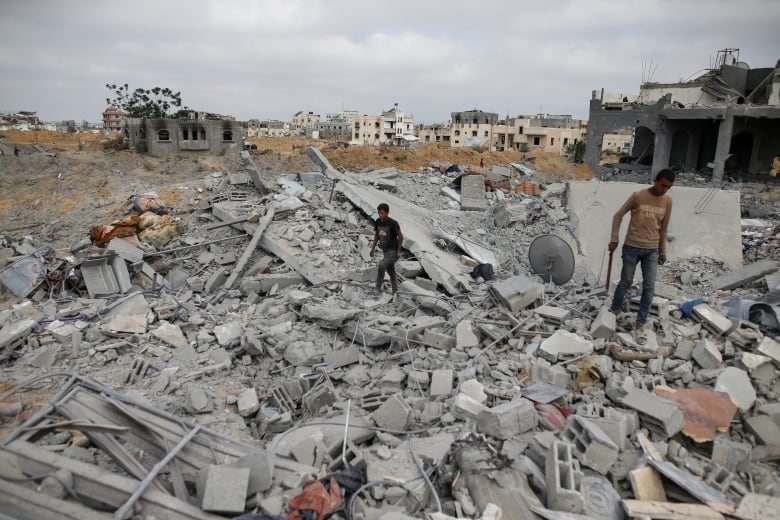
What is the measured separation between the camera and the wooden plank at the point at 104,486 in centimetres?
273

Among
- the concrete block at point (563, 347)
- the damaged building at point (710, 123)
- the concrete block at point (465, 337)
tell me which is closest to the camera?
the concrete block at point (563, 347)

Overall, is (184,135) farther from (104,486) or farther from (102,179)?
(104,486)

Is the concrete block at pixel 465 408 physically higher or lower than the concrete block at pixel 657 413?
lower

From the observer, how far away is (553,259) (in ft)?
21.2

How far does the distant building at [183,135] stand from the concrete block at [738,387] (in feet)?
91.1

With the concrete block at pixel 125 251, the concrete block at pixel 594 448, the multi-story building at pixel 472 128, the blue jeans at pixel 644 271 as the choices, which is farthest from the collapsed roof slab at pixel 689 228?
the multi-story building at pixel 472 128

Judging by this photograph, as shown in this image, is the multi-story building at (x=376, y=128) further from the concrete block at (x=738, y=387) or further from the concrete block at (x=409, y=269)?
the concrete block at (x=738, y=387)

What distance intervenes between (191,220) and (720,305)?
31.7 ft

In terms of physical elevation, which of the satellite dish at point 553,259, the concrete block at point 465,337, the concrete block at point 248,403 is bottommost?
the concrete block at point 248,403

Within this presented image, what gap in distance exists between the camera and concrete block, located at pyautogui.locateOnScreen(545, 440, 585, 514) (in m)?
2.89

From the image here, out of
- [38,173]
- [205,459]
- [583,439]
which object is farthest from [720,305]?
[38,173]

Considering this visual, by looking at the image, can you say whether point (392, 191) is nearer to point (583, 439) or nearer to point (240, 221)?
point (240, 221)

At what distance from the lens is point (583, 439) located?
10.9 feet

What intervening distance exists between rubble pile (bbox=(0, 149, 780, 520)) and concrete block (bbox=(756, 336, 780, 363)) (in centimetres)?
3
